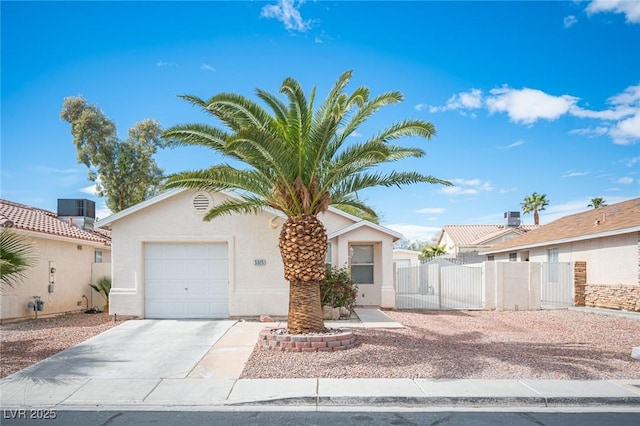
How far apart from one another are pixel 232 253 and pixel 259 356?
17.3ft

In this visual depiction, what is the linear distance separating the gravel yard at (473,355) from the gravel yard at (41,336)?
4590 millimetres

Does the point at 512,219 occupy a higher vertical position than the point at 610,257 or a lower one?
higher

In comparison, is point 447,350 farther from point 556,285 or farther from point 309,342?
point 556,285

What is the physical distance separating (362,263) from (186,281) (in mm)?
6789

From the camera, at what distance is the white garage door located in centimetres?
1495

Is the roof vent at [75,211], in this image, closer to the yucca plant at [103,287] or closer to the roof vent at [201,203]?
the yucca plant at [103,287]

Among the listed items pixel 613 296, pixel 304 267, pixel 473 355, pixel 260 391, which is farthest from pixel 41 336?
pixel 613 296

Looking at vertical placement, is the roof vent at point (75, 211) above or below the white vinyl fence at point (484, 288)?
above

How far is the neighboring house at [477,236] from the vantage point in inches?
1481

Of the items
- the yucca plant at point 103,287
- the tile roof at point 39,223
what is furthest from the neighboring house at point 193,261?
the yucca plant at point 103,287

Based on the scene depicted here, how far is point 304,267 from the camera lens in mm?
10977

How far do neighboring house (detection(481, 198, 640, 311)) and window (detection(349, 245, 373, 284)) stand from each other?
8.61 meters

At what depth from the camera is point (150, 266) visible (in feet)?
49.2

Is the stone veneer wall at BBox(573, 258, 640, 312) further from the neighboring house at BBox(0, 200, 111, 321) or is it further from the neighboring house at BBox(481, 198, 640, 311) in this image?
the neighboring house at BBox(0, 200, 111, 321)
